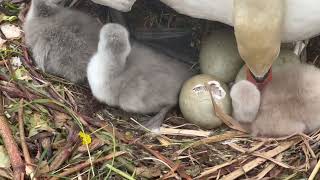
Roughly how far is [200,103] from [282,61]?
1.23 feet

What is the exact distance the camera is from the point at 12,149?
98.0 inches

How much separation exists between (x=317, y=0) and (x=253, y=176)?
0.66 m

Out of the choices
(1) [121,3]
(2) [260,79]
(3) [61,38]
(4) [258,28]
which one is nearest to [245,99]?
(2) [260,79]

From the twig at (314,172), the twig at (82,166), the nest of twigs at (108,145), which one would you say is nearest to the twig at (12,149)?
the nest of twigs at (108,145)

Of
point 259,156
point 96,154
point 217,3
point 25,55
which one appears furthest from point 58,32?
point 259,156

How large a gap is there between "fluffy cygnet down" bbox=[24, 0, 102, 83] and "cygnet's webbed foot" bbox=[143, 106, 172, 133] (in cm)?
35

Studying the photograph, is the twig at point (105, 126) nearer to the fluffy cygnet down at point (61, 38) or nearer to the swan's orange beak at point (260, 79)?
the fluffy cygnet down at point (61, 38)

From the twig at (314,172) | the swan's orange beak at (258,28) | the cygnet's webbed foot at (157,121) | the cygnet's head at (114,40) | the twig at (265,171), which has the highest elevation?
→ the swan's orange beak at (258,28)

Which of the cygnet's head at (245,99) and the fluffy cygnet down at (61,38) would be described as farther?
the fluffy cygnet down at (61,38)

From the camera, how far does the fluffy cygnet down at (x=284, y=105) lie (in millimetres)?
2521

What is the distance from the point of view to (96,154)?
252cm

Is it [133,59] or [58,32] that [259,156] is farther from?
[58,32]

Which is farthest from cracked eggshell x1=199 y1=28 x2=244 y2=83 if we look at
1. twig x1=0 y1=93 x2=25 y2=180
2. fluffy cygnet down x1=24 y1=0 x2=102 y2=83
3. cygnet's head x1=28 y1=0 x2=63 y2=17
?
twig x1=0 y1=93 x2=25 y2=180

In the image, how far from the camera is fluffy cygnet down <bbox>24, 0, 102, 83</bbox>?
2801 millimetres
